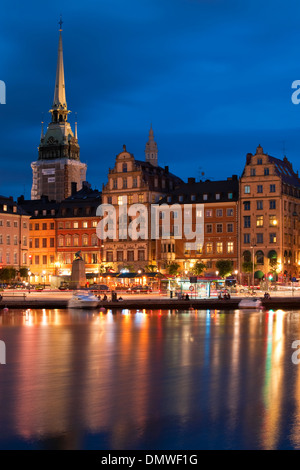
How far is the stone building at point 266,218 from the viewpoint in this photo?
10644 cm

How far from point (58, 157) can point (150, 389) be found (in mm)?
147563

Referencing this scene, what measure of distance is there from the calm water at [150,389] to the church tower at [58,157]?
Answer: 117 metres

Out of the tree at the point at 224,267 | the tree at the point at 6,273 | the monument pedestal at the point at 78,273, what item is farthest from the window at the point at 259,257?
the tree at the point at 6,273

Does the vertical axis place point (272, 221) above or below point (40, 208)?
below

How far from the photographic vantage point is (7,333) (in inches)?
1898

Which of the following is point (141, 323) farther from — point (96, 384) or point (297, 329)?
point (96, 384)

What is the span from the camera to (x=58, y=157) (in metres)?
172

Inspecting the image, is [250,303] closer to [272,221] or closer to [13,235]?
[272,221]

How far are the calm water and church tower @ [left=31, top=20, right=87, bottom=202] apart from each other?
4603 inches

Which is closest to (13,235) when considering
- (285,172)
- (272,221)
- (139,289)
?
(139,289)

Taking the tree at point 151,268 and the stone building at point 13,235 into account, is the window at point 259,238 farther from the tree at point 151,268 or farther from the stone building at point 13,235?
the stone building at point 13,235

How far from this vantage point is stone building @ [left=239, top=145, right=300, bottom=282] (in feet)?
349
